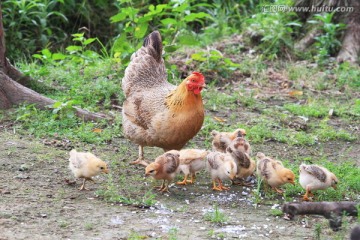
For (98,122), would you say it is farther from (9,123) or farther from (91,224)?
(91,224)

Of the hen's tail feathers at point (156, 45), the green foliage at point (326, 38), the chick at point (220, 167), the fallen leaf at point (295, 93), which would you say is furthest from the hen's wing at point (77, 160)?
the green foliage at point (326, 38)

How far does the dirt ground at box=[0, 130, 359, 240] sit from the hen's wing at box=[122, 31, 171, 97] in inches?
54.3

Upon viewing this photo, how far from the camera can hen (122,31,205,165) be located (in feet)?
23.8

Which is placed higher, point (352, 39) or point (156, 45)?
point (156, 45)

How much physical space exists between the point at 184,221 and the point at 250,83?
5523mm

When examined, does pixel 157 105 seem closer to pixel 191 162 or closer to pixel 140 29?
pixel 191 162

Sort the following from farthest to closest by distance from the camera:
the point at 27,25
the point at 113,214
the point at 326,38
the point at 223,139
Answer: the point at 27,25 < the point at 326,38 < the point at 223,139 < the point at 113,214

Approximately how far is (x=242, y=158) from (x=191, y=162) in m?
0.53

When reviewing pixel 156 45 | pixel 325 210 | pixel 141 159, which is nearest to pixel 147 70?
pixel 156 45

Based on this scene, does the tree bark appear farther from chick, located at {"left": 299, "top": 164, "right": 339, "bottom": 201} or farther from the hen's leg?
the hen's leg

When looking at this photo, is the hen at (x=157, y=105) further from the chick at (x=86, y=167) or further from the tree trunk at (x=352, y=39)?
the tree trunk at (x=352, y=39)

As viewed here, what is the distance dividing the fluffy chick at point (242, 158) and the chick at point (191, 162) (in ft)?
1.06

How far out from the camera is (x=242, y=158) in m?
7.04

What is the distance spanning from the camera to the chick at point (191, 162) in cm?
696
